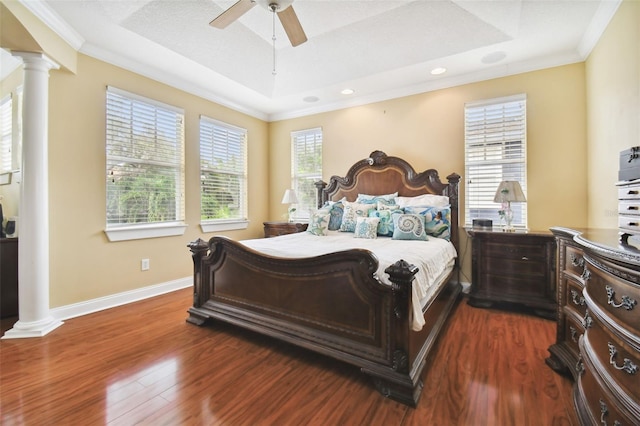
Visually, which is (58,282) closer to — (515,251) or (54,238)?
(54,238)

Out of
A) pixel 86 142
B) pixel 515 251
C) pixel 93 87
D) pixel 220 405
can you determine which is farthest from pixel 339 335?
Answer: pixel 93 87

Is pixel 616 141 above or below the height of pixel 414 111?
below

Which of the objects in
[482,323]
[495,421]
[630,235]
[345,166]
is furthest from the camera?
[345,166]

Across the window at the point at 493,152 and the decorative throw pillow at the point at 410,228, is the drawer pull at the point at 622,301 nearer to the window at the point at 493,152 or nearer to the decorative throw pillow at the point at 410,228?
the decorative throw pillow at the point at 410,228

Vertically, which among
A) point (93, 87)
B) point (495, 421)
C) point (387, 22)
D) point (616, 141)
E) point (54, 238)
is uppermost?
point (387, 22)

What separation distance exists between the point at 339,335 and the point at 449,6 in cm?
296

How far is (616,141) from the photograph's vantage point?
2385 millimetres

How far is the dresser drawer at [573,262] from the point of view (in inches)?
64.6

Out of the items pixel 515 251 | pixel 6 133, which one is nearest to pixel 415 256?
pixel 515 251

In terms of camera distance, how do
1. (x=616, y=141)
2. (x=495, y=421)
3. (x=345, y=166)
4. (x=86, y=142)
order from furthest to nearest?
(x=345, y=166), (x=86, y=142), (x=616, y=141), (x=495, y=421)

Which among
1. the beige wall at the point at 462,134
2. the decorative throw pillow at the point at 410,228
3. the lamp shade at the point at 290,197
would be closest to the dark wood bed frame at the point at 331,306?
the decorative throw pillow at the point at 410,228

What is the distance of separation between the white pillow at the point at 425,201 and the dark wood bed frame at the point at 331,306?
105cm

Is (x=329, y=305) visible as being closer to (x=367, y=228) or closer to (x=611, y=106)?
(x=367, y=228)

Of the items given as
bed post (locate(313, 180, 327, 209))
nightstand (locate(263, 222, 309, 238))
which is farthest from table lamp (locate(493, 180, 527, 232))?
nightstand (locate(263, 222, 309, 238))
